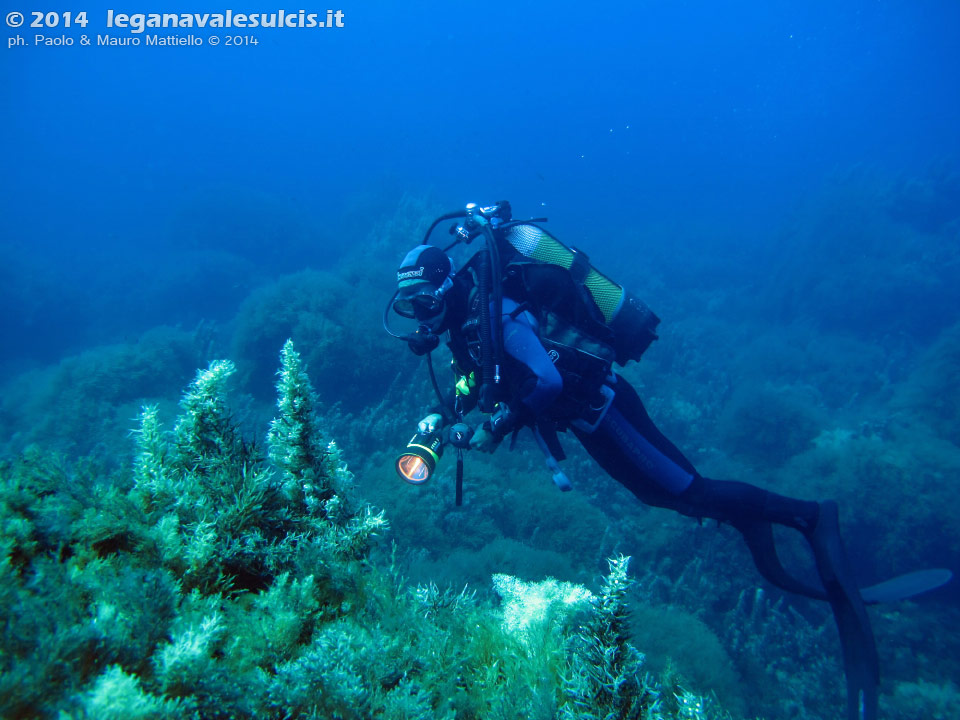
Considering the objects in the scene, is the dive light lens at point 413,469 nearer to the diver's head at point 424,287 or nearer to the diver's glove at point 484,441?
the diver's glove at point 484,441

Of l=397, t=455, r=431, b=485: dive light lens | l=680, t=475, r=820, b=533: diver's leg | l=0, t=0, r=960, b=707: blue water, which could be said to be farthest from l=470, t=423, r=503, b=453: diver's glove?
l=0, t=0, r=960, b=707: blue water

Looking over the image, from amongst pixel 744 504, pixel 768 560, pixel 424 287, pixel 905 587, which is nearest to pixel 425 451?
pixel 424 287

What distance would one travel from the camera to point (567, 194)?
4644 centimetres

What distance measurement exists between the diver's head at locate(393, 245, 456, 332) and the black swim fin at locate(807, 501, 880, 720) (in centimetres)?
430

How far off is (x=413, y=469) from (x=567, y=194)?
47.9m

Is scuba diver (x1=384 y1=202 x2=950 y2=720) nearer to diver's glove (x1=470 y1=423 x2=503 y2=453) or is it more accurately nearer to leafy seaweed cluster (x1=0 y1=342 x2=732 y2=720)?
diver's glove (x1=470 y1=423 x2=503 y2=453)

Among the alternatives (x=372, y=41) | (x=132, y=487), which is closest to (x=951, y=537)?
(x=132, y=487)

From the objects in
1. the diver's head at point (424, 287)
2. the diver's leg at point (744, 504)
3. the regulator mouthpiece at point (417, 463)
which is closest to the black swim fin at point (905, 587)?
the diver's leg at point (744, 504)

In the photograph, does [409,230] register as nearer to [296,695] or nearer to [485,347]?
[485,347]

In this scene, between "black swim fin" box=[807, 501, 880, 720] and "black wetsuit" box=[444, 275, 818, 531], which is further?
"black wetsuit" box=[444, 275, 818, 531]

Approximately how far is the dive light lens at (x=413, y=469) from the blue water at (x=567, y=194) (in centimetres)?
575

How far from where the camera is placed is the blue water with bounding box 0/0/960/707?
10.3m

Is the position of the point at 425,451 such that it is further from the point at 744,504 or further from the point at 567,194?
the point at 567,194

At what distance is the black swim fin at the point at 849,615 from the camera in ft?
13.2
